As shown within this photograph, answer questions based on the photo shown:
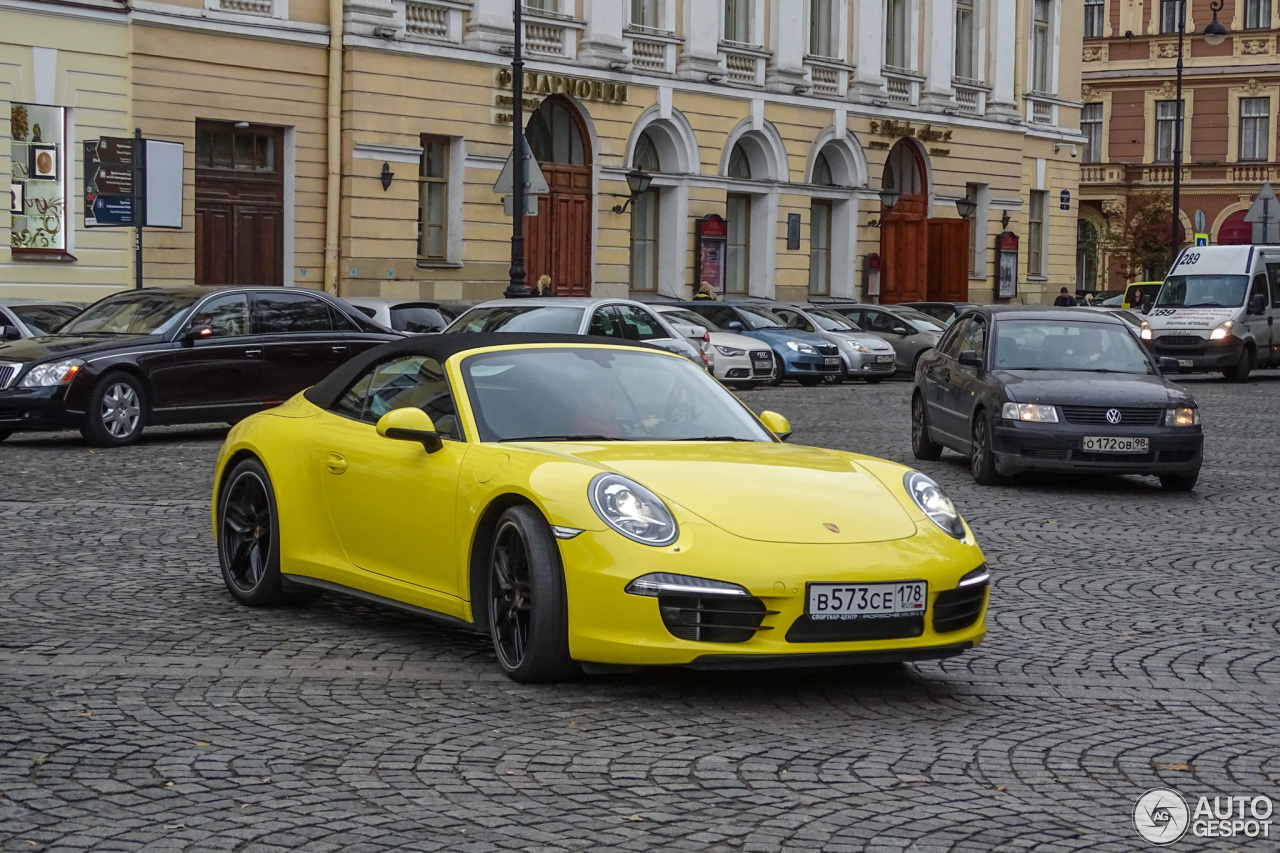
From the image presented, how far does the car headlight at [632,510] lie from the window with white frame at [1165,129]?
70.1 meters

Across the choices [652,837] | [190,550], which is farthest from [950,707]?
[190,550]

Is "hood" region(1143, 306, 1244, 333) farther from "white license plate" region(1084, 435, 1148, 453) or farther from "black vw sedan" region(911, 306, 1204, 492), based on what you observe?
"white license plate" region(1084, 435, 1148, 453)

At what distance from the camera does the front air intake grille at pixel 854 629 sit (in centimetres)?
673

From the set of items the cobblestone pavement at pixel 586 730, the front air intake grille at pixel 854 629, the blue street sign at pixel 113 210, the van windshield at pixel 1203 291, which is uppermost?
the blue street sign at pixel 113 210

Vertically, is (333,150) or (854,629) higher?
(333,150)

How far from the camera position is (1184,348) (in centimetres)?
3388

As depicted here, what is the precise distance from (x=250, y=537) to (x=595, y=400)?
196 cm

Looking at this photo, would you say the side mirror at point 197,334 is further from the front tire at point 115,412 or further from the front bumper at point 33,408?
the front bumper at point 33,408

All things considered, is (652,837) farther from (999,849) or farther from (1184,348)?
(1184,348)

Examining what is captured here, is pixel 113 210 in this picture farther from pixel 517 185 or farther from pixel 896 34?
pixel 896 34

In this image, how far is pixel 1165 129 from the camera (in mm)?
73750

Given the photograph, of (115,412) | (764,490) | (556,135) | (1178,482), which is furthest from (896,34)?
(764,490)

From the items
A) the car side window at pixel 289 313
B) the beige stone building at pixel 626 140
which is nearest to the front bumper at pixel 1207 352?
the beige stone building at pixel 626 140

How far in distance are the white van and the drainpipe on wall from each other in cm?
1428
